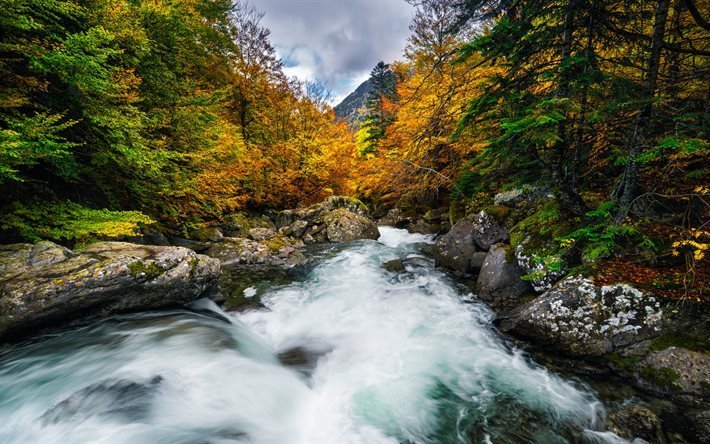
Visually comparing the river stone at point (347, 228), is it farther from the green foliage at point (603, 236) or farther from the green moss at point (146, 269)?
the green foliage at point (603, 236)

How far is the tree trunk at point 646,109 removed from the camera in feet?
11.4

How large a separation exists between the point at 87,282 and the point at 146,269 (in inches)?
31.1

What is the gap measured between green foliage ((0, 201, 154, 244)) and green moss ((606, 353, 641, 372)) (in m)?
8.08

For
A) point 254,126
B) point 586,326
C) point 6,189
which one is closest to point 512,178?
point 586,326

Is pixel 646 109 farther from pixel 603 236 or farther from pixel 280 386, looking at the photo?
pixel 280 386

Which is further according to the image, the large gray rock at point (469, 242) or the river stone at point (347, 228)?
the river stone at point (347, 228)

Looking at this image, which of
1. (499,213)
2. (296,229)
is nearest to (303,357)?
(499,213)

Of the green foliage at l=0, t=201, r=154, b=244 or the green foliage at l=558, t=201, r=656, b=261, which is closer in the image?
the green foliage at l=558, t=201, r=656, b=261

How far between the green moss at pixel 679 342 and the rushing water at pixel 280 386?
117 centimetres

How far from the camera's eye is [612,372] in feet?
13.0

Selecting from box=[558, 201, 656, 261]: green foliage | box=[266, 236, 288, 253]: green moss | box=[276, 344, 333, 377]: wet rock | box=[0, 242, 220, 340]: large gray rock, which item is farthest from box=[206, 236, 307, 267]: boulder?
box=[558, 201, 656, 261]: green foliage

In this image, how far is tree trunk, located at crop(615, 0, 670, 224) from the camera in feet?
11.4

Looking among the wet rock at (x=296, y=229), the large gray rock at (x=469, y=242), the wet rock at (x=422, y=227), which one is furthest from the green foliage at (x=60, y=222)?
the wet rock at (x=422, y=227)

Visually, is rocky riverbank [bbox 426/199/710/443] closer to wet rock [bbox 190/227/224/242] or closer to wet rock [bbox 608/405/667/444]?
wet rock [bbox 608/405/667/444]
